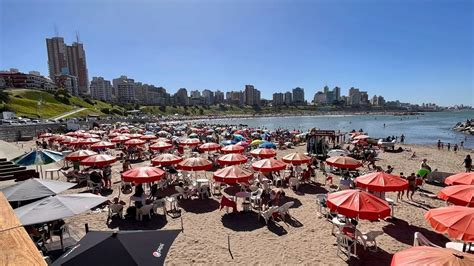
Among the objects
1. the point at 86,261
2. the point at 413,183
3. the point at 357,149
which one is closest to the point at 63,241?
the point at 86,261

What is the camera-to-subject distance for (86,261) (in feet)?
12.7

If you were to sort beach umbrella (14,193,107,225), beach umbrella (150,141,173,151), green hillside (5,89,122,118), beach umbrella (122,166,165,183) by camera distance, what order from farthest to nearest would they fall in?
green hillside (5,89,122,118), beach umbrella (150,141,173,151), beach umbrella (122,166,165,183), beach umbrella (14,193,107,225)

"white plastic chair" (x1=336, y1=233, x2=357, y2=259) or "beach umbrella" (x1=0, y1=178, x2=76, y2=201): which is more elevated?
"beach umbrella" (x1=0, y1=178, x2=76, y2=201)

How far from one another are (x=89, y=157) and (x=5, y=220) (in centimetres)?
1296

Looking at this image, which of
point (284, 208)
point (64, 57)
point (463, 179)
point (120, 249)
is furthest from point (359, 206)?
point (64, 57)

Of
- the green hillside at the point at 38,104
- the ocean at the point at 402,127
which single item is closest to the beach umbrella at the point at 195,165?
the ocean at the point at 402,127

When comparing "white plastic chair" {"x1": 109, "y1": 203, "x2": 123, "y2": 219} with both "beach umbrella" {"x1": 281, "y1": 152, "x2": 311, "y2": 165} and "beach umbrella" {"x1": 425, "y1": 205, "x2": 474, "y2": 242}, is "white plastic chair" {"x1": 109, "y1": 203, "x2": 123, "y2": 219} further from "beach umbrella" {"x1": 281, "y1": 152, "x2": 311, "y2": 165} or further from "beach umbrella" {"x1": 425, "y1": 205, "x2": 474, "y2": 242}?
"beach umbrella" {"x1": 425, "y1": 205, "x2": 474, "y2": 242}

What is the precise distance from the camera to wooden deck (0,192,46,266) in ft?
4.18

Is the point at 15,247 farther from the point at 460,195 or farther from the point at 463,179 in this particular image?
the point at 463,179

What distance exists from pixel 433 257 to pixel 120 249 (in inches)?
170

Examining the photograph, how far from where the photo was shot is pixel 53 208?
21.3ft

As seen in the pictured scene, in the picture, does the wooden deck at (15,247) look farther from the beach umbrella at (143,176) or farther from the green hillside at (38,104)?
the green hillside at (38,104)

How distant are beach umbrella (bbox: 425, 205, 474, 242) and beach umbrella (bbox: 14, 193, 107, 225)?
7823 millimetres

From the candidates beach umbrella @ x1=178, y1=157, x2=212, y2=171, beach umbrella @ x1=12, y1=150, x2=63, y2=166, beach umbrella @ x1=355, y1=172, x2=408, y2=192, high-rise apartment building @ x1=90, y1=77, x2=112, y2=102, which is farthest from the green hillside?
high-rise apartment building @ x1=90, y1=77, x2=112, y2=102
